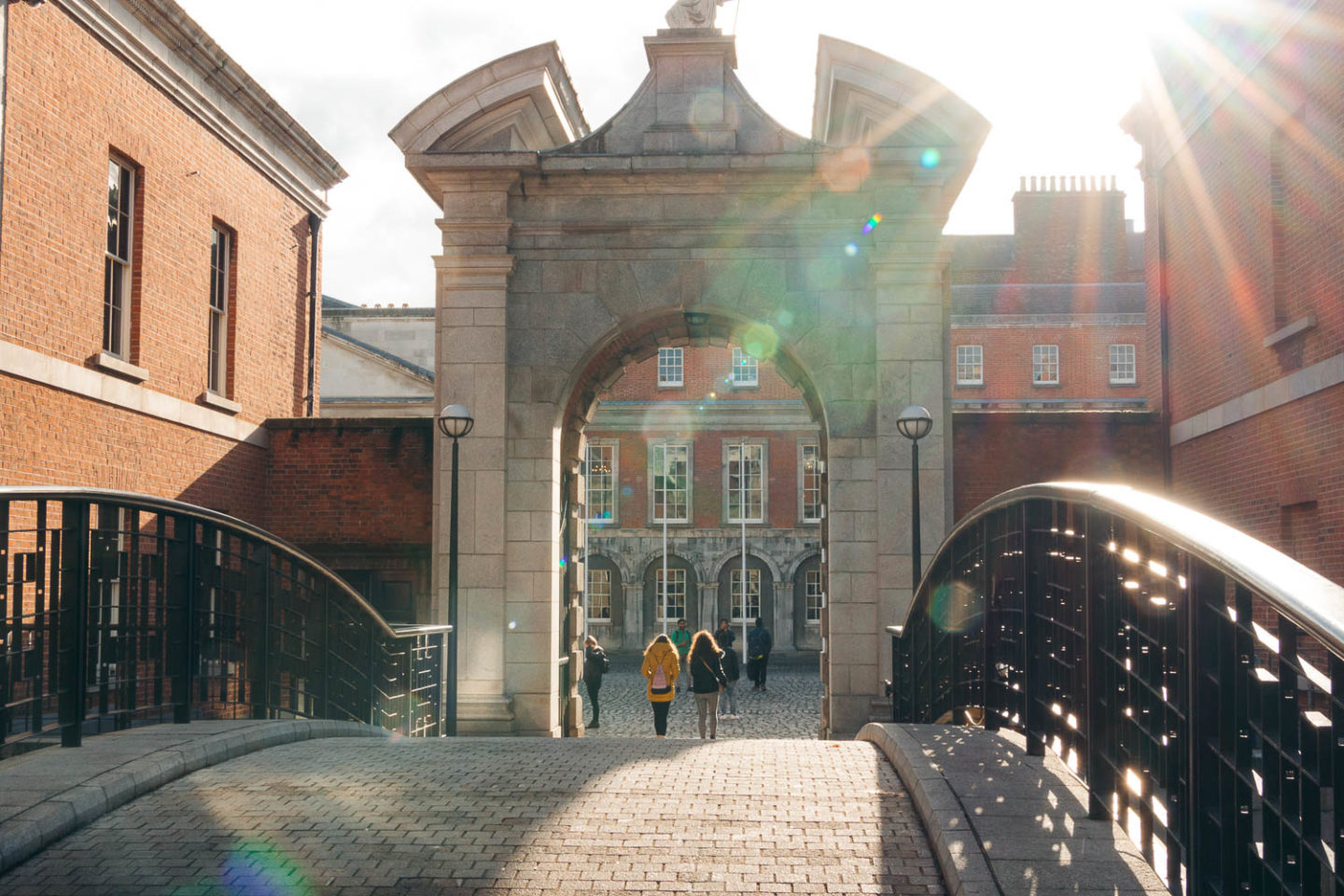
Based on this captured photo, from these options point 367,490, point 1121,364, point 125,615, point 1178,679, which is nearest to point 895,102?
point 367,490

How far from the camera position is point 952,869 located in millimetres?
3754

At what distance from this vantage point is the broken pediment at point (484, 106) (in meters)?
13.7

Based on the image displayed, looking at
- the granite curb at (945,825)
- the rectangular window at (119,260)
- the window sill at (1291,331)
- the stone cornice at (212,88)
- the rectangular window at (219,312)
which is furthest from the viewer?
the rectangular window at (219,312)

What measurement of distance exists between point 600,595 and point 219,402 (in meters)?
23.0

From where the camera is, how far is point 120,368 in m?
12.7

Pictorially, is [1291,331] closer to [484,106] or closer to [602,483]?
[484,106]

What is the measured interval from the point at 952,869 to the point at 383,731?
5589 millimetres

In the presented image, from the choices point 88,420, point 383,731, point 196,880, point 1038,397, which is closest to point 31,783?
point 196,880

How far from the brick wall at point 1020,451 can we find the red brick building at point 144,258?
9.25 metres

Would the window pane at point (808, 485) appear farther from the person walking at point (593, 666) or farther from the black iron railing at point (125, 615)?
the black iron railing at point (125, 615)

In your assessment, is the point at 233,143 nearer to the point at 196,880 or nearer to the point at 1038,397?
the point at 196,880

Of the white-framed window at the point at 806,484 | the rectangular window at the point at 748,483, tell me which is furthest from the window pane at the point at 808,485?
the rectangular window at the point at 748,483

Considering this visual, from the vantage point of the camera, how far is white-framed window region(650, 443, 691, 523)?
37.0 m

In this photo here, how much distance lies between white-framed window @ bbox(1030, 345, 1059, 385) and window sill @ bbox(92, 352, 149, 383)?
1288 inches
